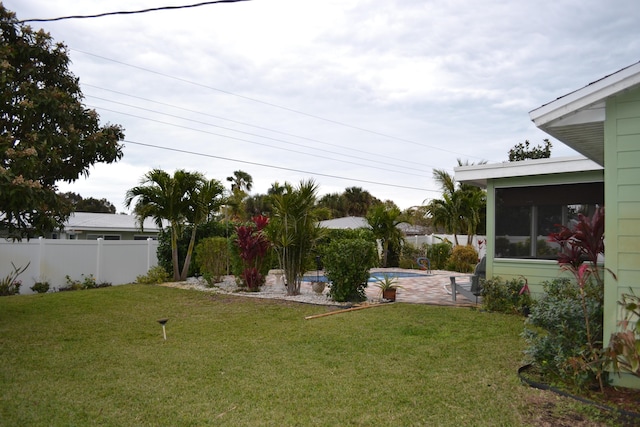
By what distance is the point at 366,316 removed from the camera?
30.1 feet

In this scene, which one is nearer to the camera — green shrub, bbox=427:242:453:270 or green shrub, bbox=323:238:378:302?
green shrub, bbox=323:238:378:302

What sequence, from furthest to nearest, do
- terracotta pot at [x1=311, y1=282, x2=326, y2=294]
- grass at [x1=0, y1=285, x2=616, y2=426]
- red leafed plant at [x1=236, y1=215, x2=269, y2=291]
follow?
red leafed plant at [x1=236, y1=215, x2=269, y2=291] → terracotta pot at [x1=311, y1=282, x2=326, y2=294] → grass at [x1=0, y1=285, x2=616, y2=426]

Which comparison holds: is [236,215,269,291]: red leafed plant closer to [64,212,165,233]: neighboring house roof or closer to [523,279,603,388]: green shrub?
[64,212,165,233]: neighboring house roof

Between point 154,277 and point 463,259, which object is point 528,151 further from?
point 154,277

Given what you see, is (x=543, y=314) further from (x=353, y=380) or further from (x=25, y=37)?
(x=25, y=37)

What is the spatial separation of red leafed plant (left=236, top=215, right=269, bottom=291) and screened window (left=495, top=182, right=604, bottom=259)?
6.03 metres

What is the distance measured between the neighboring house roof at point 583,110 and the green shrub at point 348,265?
5.42 metres

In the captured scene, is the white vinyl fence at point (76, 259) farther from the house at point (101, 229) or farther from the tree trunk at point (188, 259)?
the house at point (101, 229)

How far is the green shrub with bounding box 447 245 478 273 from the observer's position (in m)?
20.6

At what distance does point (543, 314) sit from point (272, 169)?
2410 centimetres

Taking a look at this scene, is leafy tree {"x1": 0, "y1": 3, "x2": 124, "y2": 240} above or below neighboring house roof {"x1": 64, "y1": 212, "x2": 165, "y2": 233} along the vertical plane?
above

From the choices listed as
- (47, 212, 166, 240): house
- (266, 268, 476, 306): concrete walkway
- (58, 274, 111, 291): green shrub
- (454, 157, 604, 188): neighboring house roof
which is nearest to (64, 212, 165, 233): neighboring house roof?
(47, 212, 166, 240): house

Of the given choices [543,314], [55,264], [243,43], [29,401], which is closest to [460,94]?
[243,43]

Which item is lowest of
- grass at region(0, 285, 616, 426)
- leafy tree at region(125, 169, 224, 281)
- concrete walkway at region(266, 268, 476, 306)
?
grass at region(0, 285, 616, 426)
